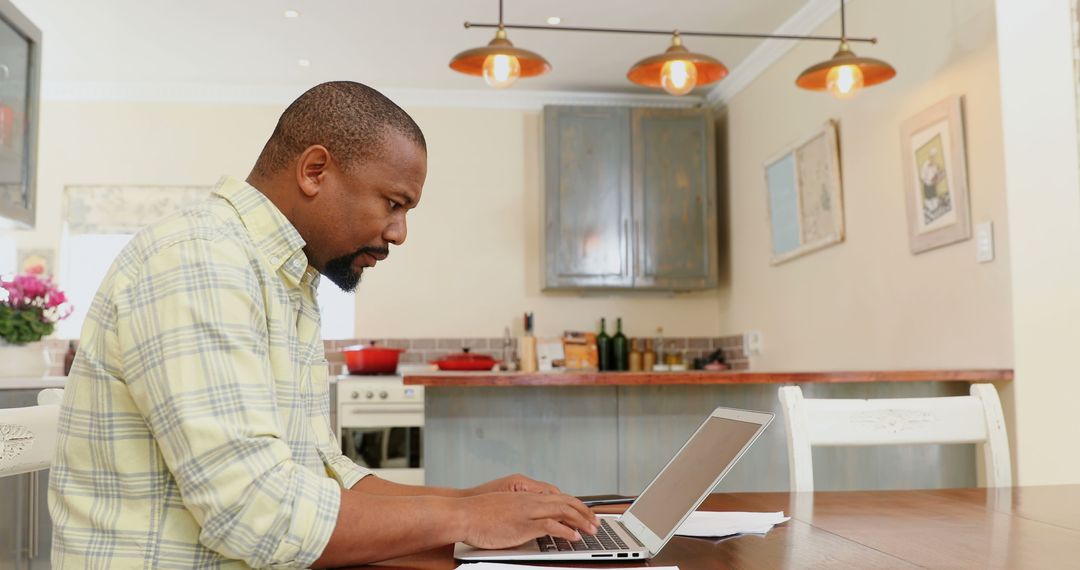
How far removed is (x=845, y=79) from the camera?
309cm

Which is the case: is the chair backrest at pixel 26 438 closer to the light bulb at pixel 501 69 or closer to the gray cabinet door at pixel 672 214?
the light bulb at pixel 501 69

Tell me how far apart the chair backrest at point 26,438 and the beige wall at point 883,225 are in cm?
258

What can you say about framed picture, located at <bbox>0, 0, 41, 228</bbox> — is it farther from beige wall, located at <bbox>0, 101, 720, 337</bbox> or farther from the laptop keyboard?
the laptop keyboard

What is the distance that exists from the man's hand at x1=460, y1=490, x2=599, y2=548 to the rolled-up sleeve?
0.19 m

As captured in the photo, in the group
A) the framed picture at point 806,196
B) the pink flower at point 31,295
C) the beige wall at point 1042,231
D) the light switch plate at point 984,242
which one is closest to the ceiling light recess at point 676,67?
the beige wall at point 1042,231

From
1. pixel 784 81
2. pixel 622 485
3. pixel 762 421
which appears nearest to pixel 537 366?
pixel 784 81

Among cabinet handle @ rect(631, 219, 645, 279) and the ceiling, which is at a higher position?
the ceiling

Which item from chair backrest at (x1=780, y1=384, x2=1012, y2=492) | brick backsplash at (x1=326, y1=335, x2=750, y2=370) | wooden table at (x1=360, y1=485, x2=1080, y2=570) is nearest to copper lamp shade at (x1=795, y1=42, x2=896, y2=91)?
chair backrest at (x1=780, y1=384, x2=1012, y2=492)

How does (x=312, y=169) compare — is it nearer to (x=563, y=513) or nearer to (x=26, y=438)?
(x=563, y=513)

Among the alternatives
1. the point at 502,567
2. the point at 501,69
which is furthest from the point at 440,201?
the point at 502,567

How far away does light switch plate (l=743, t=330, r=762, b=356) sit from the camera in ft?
16.1

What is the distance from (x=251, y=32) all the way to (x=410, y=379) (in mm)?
2431

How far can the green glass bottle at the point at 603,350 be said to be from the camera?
5367 millimetres

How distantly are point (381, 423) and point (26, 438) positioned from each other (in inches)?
125
